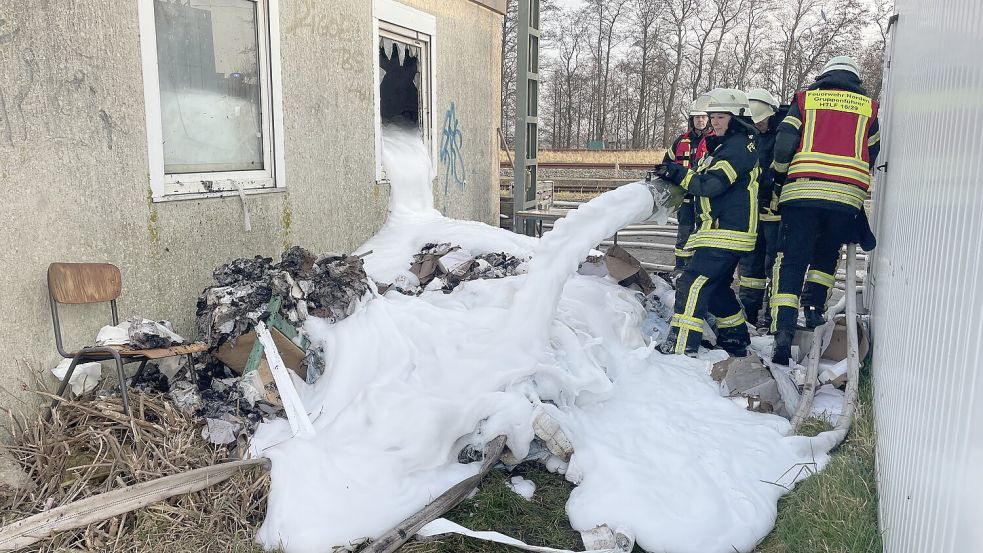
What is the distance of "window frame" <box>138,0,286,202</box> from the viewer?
4670 millimetres

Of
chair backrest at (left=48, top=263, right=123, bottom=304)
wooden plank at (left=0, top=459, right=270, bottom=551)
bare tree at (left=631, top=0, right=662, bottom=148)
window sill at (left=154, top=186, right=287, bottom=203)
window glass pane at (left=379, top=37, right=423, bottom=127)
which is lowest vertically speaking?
wooden plank at (left=0, top=459, right=270, bottom=551)

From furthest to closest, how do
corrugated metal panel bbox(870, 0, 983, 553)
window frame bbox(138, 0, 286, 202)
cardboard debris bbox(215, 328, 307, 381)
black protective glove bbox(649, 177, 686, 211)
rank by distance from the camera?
black protective glove bbox(649, 177, 686, 211) → window frame bbox(138, 0, 286, 202) → cardboard debris bbox(215, 328, 307, 381) → corrugated metal panel bbox(870, 0, 983, 553)

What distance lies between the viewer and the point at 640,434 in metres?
4.19

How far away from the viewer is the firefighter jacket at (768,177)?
18.8ft

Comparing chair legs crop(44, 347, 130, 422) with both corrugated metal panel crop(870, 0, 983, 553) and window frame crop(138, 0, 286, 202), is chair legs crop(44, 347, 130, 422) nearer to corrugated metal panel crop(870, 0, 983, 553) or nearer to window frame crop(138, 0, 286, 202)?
window frame crop(138, 0, 286, 202)

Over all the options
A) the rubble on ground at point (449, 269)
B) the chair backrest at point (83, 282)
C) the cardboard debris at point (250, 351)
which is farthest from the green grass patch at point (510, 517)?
the chair backrest at point (83, 282)

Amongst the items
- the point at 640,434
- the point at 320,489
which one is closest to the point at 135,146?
the point at 320,489

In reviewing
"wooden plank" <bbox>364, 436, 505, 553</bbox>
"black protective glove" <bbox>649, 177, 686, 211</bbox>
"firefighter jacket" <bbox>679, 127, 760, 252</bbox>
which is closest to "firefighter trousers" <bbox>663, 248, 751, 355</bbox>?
"firefighter jacket" <bbox>679, 127, 760, 252</bbox>

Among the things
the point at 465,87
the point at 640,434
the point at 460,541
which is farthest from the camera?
the point at 465,87

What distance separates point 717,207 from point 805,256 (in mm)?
682

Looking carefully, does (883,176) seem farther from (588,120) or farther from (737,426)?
(588,120)

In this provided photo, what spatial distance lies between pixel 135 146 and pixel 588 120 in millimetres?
39778

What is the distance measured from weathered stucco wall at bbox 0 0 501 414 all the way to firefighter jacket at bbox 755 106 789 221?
11.8ft

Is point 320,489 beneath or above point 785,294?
beneath
